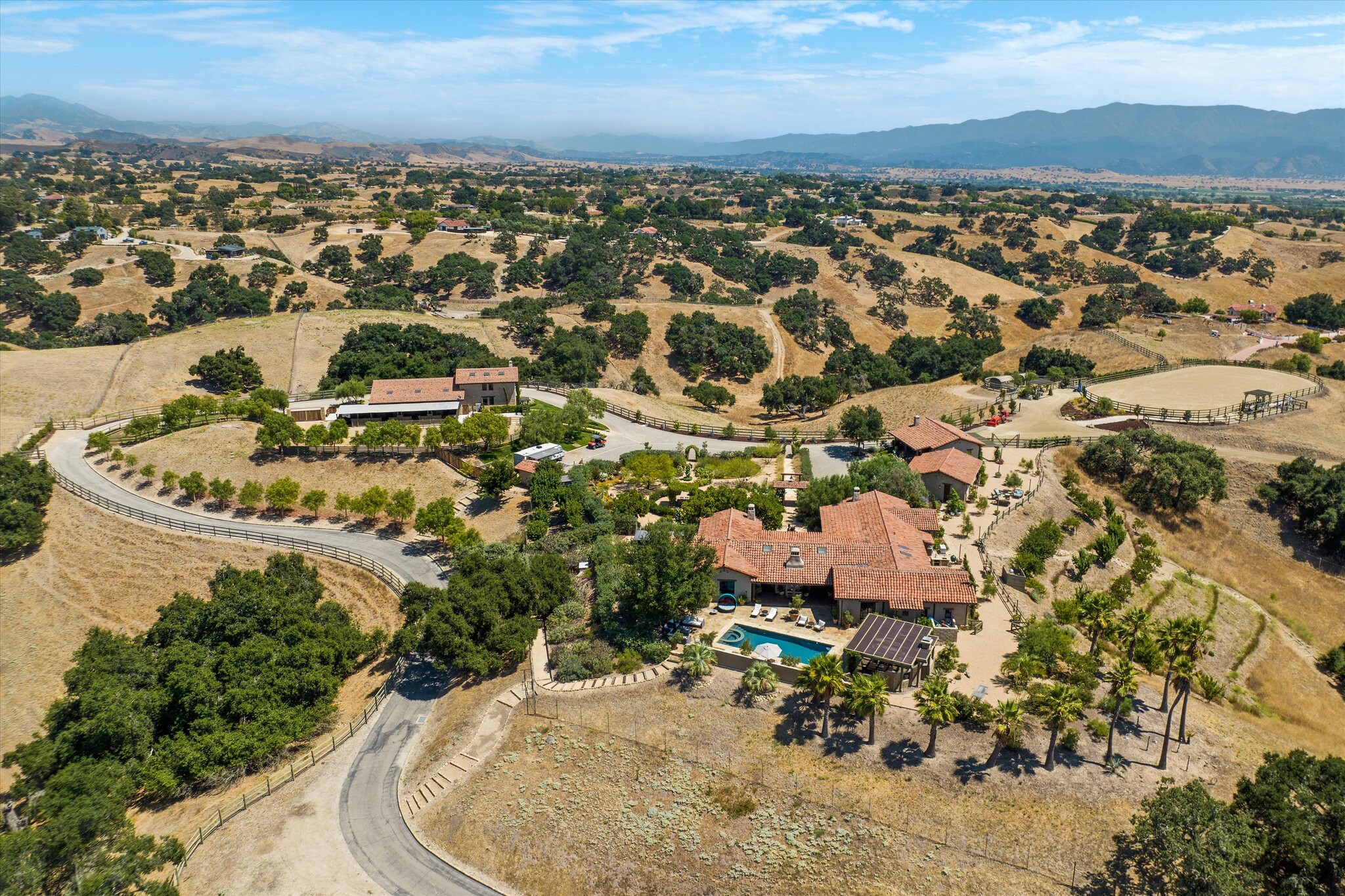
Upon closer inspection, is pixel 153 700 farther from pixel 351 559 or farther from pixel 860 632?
pixel 860 632

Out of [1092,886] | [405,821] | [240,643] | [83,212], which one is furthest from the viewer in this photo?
[83,212]

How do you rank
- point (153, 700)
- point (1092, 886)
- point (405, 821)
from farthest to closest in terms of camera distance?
point (153, 700) → point (405, 821) → point (1092, 886)

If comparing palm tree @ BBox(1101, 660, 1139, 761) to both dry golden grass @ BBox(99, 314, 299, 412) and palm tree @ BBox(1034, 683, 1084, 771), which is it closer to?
palm tree @ BBox(1034, 683, 1084, 771)

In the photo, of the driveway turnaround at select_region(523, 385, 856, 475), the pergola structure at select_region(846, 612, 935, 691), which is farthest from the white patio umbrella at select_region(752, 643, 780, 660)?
the driveway turnaround at select_region(523, 385, 856, 475)

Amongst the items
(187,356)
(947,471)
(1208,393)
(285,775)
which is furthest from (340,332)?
(1208,393)

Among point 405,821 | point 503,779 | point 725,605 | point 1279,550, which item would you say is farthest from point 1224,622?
point 405,821

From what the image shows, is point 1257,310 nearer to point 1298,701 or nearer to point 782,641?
point 1298,701

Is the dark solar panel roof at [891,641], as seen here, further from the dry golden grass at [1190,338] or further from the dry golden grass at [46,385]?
the dry golden grass at [1190,338]
